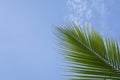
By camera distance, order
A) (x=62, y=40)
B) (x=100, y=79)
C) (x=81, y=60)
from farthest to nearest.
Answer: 1. (x=62, y=40)
2. (x=81, y=60)
3. (x=100, y=79)

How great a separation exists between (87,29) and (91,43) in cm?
20

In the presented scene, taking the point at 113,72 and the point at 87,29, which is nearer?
the point at 113,72

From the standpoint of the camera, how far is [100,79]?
9.42 feet

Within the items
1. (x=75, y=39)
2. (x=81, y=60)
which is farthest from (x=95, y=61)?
(x=75, y=39)

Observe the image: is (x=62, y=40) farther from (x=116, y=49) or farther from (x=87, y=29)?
(x=116, y=49)

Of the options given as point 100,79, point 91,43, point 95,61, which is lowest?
point 100,79

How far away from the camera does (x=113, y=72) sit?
295 cm

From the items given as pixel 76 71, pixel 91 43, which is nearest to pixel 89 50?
pixel 91 43

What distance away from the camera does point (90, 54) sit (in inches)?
124

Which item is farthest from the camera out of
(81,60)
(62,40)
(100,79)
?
(62,40)

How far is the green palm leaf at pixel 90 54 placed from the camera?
9.68 feet

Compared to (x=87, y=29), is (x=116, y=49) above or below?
below

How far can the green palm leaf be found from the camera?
2949mm

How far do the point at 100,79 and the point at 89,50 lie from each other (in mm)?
401
